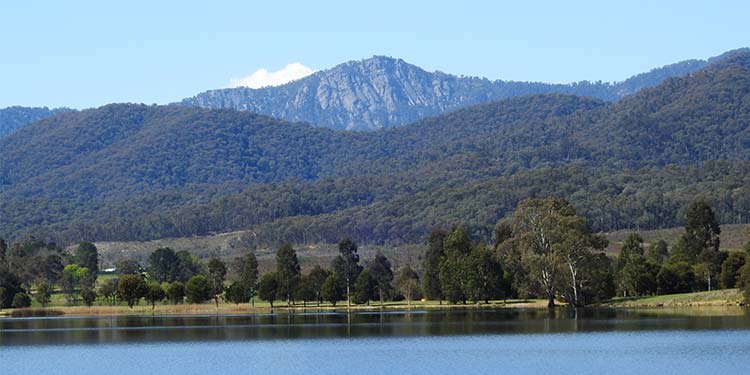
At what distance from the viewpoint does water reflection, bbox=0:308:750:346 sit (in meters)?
92.0

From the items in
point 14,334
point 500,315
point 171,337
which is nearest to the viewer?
point 171,337

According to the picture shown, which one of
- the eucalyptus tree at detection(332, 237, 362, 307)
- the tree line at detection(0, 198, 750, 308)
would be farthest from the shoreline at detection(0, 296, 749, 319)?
the eucalyptus tree at detection(332, 237, 362, 307)

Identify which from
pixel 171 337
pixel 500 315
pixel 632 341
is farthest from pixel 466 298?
pixel 632 341

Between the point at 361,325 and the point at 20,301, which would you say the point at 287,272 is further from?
the point at 361,325

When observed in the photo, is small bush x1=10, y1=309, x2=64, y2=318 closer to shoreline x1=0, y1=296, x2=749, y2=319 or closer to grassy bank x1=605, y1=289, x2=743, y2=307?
shoreline x1=0, y1=296, x2=749, y2=319

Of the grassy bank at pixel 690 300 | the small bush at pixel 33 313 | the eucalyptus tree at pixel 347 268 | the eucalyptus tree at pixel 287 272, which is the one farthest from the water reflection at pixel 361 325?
the eucalyptus tree at pixel 347 268

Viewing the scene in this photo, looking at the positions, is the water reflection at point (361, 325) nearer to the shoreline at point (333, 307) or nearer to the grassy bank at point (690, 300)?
the shoreline at point (333, 307)

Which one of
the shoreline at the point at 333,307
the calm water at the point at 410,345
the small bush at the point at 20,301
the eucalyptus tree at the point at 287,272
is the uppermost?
the eucalyptus tree at the point at 287,272

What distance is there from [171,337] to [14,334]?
55.0 ft

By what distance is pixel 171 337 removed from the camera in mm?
96125

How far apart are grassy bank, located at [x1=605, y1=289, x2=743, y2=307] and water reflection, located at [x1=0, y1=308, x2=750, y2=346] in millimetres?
8005

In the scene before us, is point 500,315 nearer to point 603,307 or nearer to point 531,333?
point 603,307

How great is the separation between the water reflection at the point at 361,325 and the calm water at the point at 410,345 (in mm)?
105

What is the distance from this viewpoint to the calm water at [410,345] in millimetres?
67938
